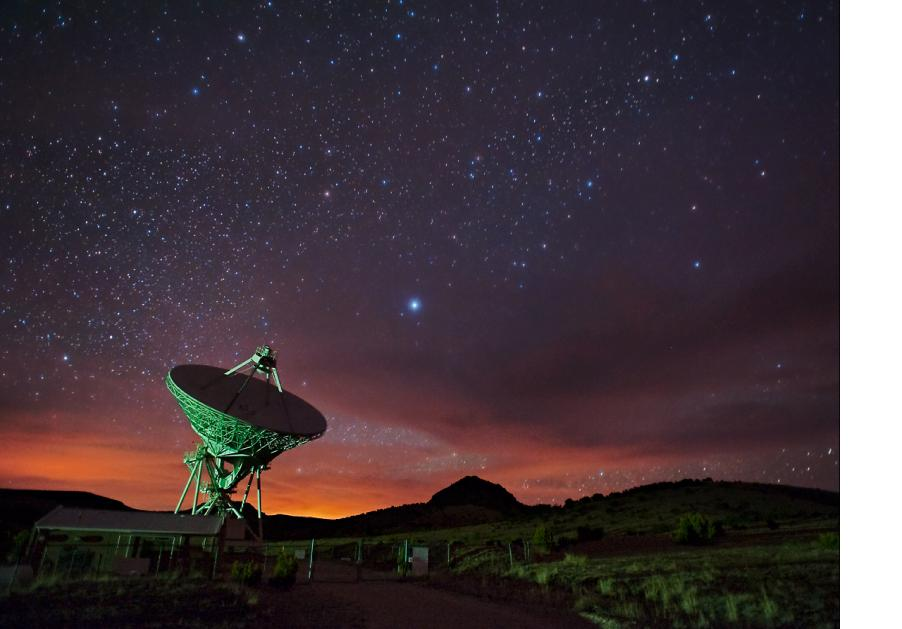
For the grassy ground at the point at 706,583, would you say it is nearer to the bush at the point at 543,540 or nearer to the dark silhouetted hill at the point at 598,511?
the bush at the point at 543,540

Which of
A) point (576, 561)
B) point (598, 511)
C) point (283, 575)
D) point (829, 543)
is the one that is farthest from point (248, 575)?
point (598, 511)

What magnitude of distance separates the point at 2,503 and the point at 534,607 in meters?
118

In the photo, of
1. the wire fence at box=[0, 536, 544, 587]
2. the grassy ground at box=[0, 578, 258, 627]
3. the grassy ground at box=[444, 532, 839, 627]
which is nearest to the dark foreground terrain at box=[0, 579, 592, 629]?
the grassy ground at box=[0, 578, 258, 627]

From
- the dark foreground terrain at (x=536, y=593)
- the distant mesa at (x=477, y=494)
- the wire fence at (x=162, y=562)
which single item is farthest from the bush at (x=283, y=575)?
the distant mesa at (x=477, y=494)

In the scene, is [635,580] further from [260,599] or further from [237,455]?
[237,455]

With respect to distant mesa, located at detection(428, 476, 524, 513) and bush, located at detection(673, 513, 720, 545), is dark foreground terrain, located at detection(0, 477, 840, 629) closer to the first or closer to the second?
bush, located at detection(673, 513, 720, 545)

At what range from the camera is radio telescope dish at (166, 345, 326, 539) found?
1125 inches

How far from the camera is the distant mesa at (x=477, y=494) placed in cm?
16475

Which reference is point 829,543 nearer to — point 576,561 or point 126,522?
point 576,561

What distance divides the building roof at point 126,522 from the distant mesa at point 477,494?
138785 millimetres
